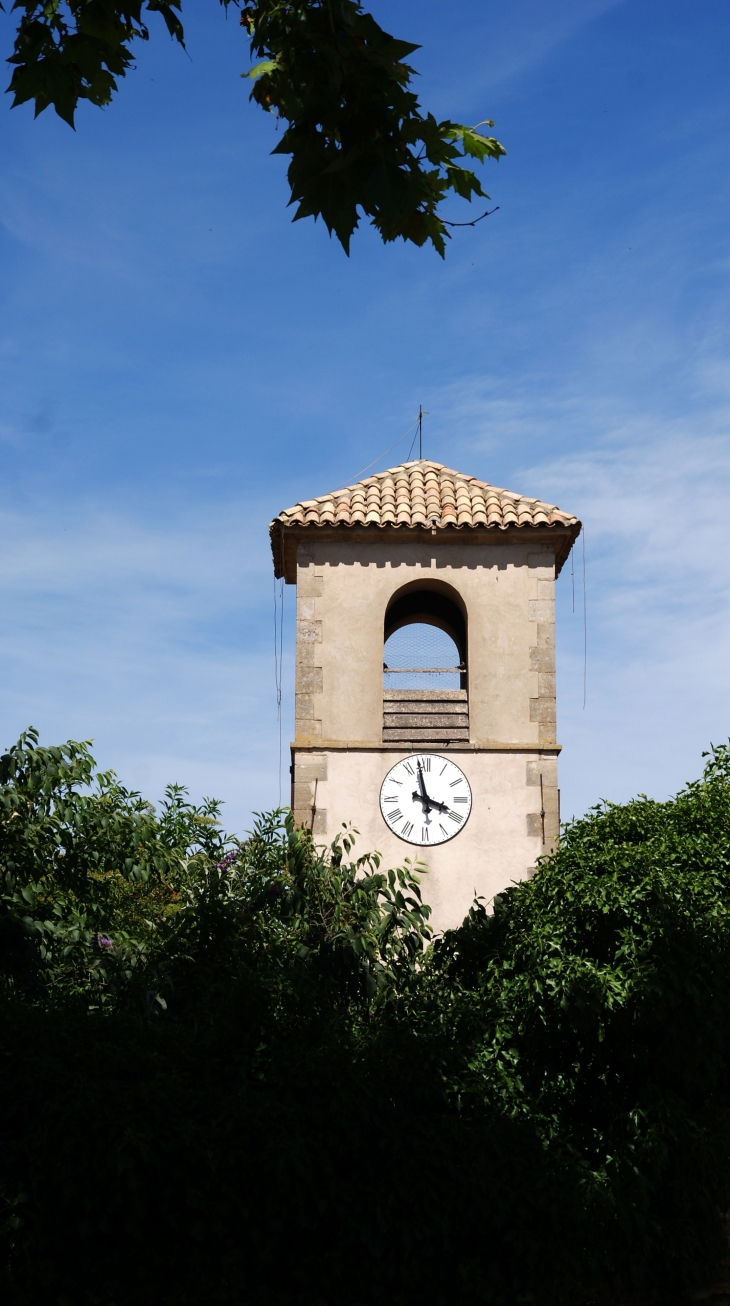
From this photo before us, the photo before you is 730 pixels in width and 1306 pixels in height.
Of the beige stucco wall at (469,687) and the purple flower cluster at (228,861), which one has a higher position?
the beige stucco wall at (469,687)

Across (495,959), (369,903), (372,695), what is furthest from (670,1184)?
(372,695)

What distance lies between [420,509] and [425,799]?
11.4 feet

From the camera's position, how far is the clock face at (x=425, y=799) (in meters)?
13.9

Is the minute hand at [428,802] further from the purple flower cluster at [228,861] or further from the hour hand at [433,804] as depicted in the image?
the purple flower cluster at [228,861]

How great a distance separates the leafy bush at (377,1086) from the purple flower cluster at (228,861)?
267 millimetres

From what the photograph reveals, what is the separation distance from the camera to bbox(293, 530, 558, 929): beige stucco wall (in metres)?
13.8

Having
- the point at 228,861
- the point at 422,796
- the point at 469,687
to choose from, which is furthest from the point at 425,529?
the point at 228,861

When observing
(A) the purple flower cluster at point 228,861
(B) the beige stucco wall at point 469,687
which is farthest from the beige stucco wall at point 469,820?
(A) the purple flower cluster at point 228,861

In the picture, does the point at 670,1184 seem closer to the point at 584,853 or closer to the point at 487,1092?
the point at 487,1092

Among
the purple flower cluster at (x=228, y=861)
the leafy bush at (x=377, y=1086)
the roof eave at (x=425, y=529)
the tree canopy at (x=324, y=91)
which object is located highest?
the roof eave at (x=425, y=529)

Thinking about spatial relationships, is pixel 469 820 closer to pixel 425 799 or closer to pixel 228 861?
pixel 425 799

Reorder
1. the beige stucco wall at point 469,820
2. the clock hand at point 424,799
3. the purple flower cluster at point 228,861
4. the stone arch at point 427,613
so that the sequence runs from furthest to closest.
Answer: the stone arch at point 427,613
the clock hand at point 424,799
the beige stucco wall at point 469,820
the purple flower cluster at point 228,861

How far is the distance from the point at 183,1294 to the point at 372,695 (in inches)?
301

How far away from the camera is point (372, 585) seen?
14844 mm
